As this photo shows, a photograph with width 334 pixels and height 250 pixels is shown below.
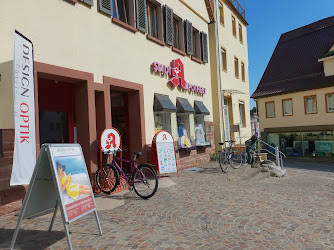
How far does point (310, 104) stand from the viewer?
2145cm

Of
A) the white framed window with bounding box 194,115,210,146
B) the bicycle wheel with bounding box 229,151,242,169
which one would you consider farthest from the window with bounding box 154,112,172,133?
the bicycle wheel with bounding box 229,151,242,169

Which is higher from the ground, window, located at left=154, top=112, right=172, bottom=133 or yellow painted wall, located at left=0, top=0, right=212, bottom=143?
yellow painted wall, located at left=0, top=0, right=212, bottom=143

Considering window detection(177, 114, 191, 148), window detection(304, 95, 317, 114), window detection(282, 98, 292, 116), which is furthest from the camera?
window detection(282, 98, 292, 116)

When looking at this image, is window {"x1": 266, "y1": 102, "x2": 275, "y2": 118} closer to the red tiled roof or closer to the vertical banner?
the red tiled roof

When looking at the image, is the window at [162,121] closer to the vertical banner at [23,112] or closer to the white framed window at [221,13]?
the vertical banner at [23,112]

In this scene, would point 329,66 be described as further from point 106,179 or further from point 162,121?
point 106,179

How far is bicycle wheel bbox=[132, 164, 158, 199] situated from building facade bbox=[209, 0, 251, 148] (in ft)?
29.2

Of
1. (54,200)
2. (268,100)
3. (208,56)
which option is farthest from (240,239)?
(268,100)

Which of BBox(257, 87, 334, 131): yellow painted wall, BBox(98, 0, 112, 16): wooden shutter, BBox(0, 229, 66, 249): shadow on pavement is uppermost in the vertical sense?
BBox(98, 0, 112, 16): wooden shutter

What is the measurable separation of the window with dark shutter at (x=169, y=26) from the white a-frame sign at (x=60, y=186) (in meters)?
7.71

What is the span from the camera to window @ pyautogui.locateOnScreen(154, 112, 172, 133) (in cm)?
1017

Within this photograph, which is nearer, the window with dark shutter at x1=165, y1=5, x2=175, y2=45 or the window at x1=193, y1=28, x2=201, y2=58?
the window with dark shutter at x1=165, y1=5, x2=175, y2=45

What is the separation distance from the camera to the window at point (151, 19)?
10289 millimetres

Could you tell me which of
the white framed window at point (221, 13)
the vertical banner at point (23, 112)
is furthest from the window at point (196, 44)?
the vertical banner at point (23, 112)
